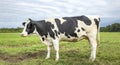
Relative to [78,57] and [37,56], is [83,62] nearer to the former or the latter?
[78,57]

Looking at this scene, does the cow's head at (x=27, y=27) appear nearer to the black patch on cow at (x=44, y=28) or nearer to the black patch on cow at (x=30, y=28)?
the black patch on cow at (x=30, y=28)

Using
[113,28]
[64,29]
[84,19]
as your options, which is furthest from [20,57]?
[113,28]

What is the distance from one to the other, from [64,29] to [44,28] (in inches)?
36.6

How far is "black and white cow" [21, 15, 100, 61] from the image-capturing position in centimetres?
1319

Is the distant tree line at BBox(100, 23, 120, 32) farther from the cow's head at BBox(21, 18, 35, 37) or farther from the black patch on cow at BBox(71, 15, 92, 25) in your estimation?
the cow's head at BBox(21, 18, 35, 37)

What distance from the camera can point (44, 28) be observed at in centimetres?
1342

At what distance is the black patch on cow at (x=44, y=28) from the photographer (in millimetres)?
13230

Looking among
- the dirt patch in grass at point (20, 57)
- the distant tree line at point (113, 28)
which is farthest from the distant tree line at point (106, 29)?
the dirt patch in grass at point (20, 57)

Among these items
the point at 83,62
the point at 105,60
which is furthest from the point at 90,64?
the point at 105,60

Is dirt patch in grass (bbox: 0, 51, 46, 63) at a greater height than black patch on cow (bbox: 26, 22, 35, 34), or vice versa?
black patch on cow (bbox: 26, 22, 35, 34)

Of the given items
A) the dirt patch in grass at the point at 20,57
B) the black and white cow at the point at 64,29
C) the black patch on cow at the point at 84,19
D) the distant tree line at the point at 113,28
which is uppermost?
the black patch on cow at the point at 84,19

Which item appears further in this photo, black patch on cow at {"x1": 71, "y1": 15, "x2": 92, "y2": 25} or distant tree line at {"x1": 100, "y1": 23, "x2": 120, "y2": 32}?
distant tree line at {"x1": 100, "y1": 23, "x2": 120, "y2": 32}

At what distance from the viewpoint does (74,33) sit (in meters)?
13.2

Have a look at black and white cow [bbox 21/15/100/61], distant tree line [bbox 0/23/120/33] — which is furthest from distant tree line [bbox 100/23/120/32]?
black and white cow [bbox 21/15/100/61]
